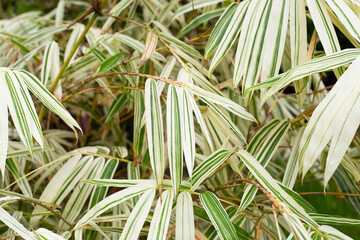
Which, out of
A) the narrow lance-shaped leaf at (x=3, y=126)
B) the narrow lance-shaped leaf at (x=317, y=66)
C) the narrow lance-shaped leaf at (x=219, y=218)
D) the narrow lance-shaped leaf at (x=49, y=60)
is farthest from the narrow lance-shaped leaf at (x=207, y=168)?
the narrow lance-shaped leaf at (x=49, y=60)

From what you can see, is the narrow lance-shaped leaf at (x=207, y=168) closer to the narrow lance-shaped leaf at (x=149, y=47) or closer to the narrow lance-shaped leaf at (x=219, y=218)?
the narrow lance-shaped leaf at (x=219, y=218)

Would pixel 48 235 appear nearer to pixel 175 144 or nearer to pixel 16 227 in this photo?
pixel 16 227

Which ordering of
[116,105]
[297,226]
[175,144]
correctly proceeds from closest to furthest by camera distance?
1. [297,226]
2. [175,144]
3. [116,105]

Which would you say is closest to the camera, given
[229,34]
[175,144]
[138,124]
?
[175,144]

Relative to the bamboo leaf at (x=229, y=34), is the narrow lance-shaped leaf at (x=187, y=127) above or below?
below

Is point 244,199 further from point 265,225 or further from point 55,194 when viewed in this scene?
point 55,194

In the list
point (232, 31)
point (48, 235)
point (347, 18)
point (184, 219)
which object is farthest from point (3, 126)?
point (347, 18)
